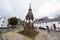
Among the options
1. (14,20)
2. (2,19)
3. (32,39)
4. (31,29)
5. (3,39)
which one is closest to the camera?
(3,39)

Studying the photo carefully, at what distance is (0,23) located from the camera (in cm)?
4538

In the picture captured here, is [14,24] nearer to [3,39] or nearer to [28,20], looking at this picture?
[28,20]

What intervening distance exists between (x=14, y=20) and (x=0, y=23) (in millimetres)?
11468

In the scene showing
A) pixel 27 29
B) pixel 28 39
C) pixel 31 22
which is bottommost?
pixel 28 39

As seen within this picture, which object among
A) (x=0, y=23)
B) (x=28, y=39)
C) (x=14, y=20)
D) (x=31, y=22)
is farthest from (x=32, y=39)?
(x=0, y=23)

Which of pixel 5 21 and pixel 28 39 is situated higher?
pixel 5 21

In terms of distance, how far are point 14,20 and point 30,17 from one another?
65.9 ft

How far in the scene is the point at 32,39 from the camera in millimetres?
13750

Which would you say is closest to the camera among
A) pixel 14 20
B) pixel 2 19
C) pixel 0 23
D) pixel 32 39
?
pixel 32 39

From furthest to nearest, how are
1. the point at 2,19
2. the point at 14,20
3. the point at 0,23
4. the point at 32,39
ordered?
the point at 2,19 < the point at 0,23 < the point at 14,20 < the point at 32,39

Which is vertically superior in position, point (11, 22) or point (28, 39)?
point (11, 22)

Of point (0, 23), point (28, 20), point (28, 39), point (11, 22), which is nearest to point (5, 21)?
point (0, 23)

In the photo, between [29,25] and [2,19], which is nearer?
[29,25]

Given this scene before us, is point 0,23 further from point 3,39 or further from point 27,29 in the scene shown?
point 3,39
